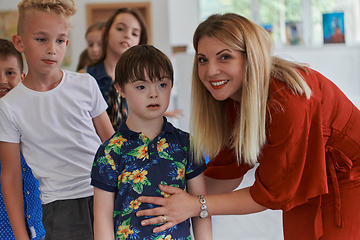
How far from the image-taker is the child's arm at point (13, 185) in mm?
1251

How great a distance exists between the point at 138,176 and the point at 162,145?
13 centimetres

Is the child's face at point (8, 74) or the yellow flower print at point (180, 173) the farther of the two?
the child's face at point (8, 74)

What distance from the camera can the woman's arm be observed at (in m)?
1.08

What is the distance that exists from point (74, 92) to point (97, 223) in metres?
0.51

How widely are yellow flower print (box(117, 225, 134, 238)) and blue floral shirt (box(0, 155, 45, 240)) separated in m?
0.47

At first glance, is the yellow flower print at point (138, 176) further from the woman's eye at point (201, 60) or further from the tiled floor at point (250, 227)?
the tiled floor at point (250, 227)

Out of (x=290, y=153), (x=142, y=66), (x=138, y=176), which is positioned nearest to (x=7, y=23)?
(x=142, y=66)

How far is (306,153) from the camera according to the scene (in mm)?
1123

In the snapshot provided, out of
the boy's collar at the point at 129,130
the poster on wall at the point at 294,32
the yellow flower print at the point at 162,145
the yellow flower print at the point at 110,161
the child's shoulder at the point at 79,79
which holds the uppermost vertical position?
the poster on wall at the point at 294,32

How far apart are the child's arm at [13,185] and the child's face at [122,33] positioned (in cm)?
87

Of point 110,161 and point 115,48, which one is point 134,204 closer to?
point 110,161

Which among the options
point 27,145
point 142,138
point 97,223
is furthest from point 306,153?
point 27,145

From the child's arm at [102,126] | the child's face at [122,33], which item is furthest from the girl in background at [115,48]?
the child's arm at [102,126]

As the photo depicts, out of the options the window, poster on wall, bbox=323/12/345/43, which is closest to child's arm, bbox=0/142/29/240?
the window
